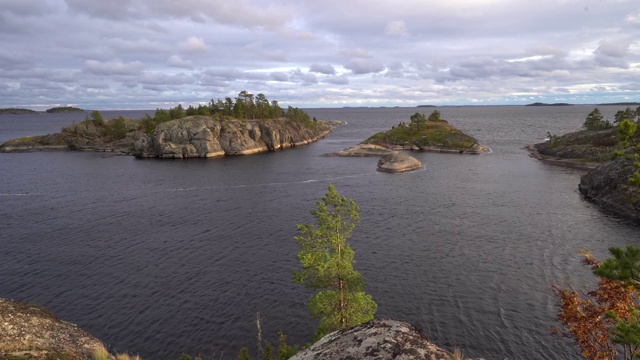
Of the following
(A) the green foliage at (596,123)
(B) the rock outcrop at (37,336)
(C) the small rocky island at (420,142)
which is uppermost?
(A) the green foliage at (596,123)

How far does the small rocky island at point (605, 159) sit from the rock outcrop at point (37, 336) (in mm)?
34389

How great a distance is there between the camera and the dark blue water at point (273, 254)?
37.1m

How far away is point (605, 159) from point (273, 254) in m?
108

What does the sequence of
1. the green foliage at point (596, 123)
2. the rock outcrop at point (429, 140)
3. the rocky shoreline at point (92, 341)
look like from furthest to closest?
the rock outcrop at point (429, 140) → the green foliage at point (596, 123) → the rocky shoreline at point (92, 341)

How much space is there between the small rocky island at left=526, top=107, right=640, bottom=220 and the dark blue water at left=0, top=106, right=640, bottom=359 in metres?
4.17

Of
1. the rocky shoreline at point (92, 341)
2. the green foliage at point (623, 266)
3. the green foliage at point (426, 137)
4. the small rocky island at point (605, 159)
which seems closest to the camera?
the rocky shoreline at point (92, 341)

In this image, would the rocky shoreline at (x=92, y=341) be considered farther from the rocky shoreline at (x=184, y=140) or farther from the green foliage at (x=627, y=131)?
the rocky shoreline at (x=184, y=140)

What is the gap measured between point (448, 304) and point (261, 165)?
332 ft

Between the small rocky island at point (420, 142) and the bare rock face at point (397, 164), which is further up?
the small rocky island at point (420, 142)

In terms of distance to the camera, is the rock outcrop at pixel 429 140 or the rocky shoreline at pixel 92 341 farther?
the rock outcrop at pixel 429 140

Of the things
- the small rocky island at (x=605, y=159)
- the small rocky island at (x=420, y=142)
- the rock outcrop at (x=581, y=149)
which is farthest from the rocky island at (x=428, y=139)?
the rock outcrop at (x=581, y=149)

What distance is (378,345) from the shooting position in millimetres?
10250

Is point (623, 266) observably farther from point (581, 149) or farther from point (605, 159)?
point (581, 149)

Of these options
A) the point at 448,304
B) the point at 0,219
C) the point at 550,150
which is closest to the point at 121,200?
the point at 0,219
